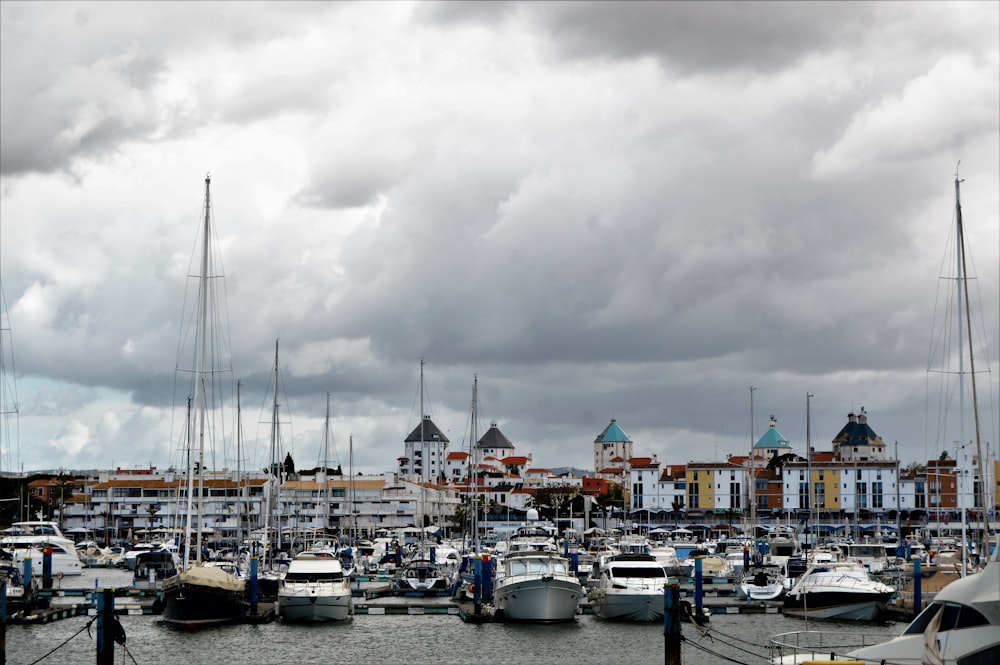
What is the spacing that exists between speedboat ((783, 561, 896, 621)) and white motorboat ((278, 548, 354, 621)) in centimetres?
2385

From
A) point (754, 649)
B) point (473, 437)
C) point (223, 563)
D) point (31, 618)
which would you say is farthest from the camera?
point (473, 437)

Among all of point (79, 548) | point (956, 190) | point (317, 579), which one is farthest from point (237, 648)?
point (79, 548)

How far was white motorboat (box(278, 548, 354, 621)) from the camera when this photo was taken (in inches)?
2552

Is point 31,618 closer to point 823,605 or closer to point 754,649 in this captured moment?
point 754,649

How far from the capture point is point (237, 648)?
56.9 meters

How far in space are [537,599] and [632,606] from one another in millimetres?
5310

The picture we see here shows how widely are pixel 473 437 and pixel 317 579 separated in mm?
43625

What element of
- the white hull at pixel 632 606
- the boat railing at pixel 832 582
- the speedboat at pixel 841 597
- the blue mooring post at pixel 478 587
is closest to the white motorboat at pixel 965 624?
the speedboat at pixel 841 597

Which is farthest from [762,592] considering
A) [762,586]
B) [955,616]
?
[955,616]

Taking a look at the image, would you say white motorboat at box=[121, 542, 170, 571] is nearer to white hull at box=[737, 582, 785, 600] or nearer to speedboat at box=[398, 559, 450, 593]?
speedboat at box=[398, 559, 450, 593]

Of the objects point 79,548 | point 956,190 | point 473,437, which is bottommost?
point 79,548

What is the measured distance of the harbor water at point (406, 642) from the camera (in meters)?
54.9

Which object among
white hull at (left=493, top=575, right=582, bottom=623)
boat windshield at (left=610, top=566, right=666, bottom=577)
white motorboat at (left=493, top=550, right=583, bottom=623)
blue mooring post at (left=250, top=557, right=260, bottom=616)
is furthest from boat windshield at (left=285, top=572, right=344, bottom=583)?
boat windshield at (left=610, top=566, right=666, bottom=577)

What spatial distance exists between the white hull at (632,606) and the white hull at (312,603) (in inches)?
544
